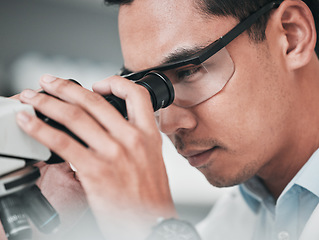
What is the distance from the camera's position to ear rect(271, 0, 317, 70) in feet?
3.88

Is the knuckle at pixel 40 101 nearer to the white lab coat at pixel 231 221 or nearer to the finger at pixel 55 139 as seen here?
the finger at pixel 55 139

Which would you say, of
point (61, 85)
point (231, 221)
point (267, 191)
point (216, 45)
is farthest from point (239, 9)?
point (231, 221)

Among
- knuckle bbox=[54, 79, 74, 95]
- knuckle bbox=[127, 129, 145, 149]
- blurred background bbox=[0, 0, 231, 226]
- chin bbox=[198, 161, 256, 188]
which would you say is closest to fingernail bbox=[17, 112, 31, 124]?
knuckle bbox=[54, 79, 74, 95]

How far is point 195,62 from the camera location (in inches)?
40.4

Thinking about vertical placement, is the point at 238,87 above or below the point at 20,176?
above

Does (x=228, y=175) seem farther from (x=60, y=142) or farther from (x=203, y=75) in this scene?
(x=60, y=142)

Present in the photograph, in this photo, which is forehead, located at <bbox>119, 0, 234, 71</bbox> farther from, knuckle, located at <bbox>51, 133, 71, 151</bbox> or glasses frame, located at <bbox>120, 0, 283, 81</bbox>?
knuckle, located at <bbox>51, 133, 71, 151</bbox>

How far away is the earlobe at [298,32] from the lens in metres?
1.18

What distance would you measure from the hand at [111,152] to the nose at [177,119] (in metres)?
0.32

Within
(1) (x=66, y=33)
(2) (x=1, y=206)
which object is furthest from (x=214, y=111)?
(1) (x=66, y=33)

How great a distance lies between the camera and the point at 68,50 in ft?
11.8

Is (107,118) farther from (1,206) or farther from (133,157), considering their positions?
(1,206)

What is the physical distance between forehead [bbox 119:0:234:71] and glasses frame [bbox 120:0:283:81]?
0.09 ft

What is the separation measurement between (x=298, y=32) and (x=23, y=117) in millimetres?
953
